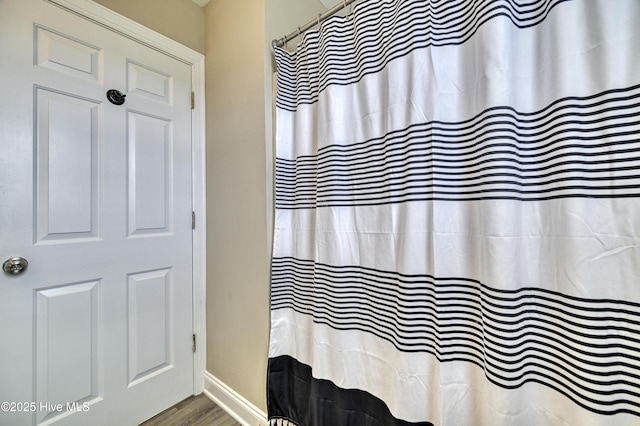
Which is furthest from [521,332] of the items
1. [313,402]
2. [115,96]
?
[115,96]

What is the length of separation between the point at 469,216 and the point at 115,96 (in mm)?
1675

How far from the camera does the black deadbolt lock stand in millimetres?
1182

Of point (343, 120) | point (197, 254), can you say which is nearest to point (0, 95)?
point (197, 254)

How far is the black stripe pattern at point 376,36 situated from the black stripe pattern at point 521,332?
0.71 metres

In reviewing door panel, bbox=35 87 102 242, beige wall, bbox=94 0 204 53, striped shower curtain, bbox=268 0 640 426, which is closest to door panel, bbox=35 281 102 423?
door panel, bbox=35 87 102 242

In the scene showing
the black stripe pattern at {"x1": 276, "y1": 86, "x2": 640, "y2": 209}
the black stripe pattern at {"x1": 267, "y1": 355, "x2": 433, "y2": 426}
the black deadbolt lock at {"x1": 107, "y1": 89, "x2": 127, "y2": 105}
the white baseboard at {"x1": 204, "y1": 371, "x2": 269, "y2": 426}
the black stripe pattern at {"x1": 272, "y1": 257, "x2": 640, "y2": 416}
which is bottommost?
the white baseboard at {"x1": 204, "y1": 371, "x2": 269, "y2": 426}

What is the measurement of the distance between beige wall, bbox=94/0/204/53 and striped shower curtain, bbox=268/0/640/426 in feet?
3.14

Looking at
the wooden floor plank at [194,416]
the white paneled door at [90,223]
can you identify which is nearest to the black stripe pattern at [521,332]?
the wooden floor plank at [194,416]

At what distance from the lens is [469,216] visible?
0.68 m

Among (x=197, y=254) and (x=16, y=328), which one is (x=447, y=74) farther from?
(x=16, y=328)

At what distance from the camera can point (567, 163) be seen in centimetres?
55

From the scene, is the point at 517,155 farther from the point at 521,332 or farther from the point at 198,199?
the point at 198,199

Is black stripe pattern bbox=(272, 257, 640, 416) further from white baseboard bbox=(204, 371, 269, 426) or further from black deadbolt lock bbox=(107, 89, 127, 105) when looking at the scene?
black deadbolt lock bbox=(107, 89, 127, 105)

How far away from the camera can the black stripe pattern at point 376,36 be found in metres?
0.62
